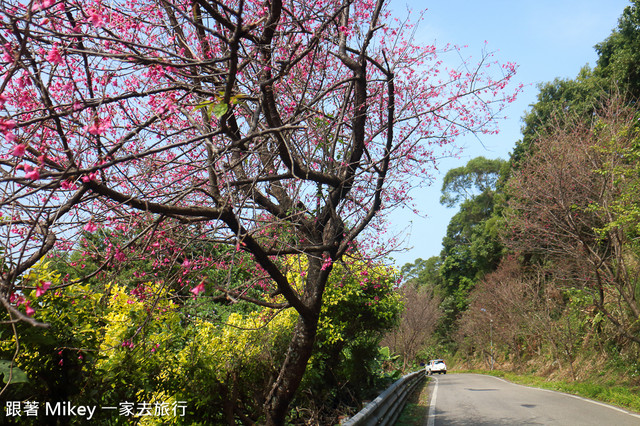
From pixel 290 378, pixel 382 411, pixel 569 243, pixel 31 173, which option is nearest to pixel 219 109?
pixel 31 173

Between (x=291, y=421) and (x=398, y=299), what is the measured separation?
4.33m

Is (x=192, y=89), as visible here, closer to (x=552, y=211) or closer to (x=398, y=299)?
(x=398, y=299)

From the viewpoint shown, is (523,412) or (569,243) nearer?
(523,412)

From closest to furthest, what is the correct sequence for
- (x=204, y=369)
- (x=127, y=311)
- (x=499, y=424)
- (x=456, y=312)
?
1. (x=127, y=311)
2. (x=204, y=369)
3. (x=499, y=424)
4. (x=456, y=312)

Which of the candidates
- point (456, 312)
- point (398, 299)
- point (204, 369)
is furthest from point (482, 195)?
point (204, 369)

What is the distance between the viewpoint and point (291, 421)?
9.55 m

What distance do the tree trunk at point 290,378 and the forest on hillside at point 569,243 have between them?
9.16 m

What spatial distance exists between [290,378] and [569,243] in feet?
41.8

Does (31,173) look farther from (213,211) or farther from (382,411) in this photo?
(382,411)

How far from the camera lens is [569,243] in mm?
15680

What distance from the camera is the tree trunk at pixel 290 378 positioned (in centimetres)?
678

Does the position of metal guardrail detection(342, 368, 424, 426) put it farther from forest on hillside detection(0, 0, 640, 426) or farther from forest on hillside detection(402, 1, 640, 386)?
forest on hillside detection(402, 1, 640, 386)

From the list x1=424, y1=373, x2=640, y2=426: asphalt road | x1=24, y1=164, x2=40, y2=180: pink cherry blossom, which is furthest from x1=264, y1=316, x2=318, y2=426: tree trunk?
x1=24, y1=164, x2=40, y2=180: pink cherry blossom

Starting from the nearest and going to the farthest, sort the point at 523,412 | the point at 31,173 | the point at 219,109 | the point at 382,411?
the point at 31,173, the point at 219,109, the point at 382,411, the point at 523,412
